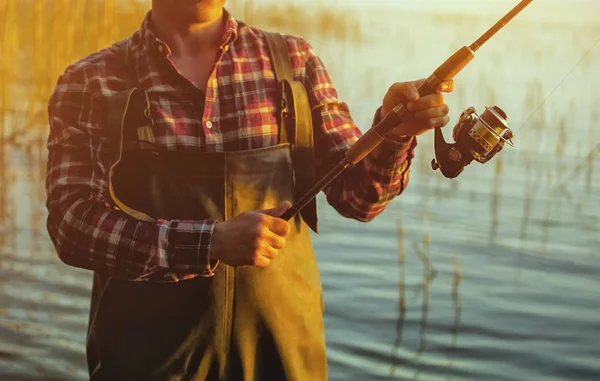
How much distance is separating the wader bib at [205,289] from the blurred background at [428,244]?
7.31 feet

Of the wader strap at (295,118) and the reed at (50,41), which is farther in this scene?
the reed at (50,41)

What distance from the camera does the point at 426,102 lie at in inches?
74.9

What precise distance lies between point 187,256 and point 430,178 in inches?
225

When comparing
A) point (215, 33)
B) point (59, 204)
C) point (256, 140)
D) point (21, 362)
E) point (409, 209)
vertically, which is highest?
point (215, 33)

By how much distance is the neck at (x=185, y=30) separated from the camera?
2.05m

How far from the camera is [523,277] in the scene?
5.56m

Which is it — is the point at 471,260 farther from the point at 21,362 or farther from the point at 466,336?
the point at 21,362

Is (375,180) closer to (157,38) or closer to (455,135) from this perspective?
(455,135)

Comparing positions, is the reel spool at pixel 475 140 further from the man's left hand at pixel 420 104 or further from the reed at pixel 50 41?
the reed at pixel 50 41

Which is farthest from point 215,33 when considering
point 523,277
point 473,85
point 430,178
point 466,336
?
point 473,85

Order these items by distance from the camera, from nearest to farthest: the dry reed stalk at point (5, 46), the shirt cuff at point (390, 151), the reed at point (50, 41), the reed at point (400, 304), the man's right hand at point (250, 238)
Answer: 1. the man's right hand at point (250, 238)
2. the shirt cuff at point (390, 151)
3. the reed at point (400, 304)
4. the dry reed stalk at point (5, 46)
5. the reed at point (50, 41)

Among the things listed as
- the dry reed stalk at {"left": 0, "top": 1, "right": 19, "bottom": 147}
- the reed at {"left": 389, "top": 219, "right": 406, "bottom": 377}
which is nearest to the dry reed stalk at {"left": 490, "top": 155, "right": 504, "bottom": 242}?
the reed at {"left": 389, "top": 219, "right": 406, "bottom": 377}

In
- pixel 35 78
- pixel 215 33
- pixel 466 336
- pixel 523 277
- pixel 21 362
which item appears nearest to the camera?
pixel 215 33

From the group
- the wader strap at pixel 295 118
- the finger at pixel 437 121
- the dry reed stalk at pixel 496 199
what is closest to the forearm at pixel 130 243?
the wader strap at pixel 295 118
